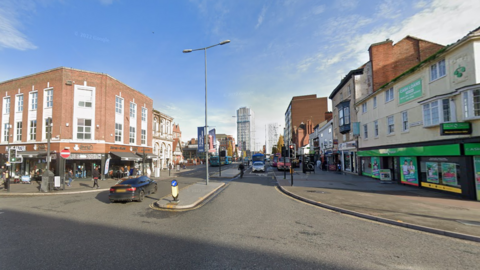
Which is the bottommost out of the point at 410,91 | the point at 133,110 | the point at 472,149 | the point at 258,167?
the point at 258,167

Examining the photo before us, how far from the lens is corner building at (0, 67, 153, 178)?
2316 centimetres

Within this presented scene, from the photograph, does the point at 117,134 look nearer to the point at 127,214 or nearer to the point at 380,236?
the point at 127,214

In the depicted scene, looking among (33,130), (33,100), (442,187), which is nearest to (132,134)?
(33,130)

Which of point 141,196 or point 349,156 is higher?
point 349,156

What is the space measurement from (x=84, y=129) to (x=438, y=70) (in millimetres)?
31521

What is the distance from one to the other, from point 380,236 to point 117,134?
29446mm

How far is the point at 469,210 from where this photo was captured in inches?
358

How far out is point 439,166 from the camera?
1372cm

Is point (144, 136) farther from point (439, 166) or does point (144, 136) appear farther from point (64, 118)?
point (439, 166)

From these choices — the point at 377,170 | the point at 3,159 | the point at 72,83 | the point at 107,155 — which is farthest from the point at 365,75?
the point at 3,159

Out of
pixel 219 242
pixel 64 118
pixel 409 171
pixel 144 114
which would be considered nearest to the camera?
pixel 219 242

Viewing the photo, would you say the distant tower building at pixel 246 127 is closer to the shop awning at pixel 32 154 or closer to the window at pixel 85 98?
the window at pixel 85 98

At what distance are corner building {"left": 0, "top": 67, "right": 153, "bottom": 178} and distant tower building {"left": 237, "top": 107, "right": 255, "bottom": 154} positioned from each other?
141076mm

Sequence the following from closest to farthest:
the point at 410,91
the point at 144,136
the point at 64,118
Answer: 1. the point at 410,91
2. the point at 64,118
3. the point at 144,136
